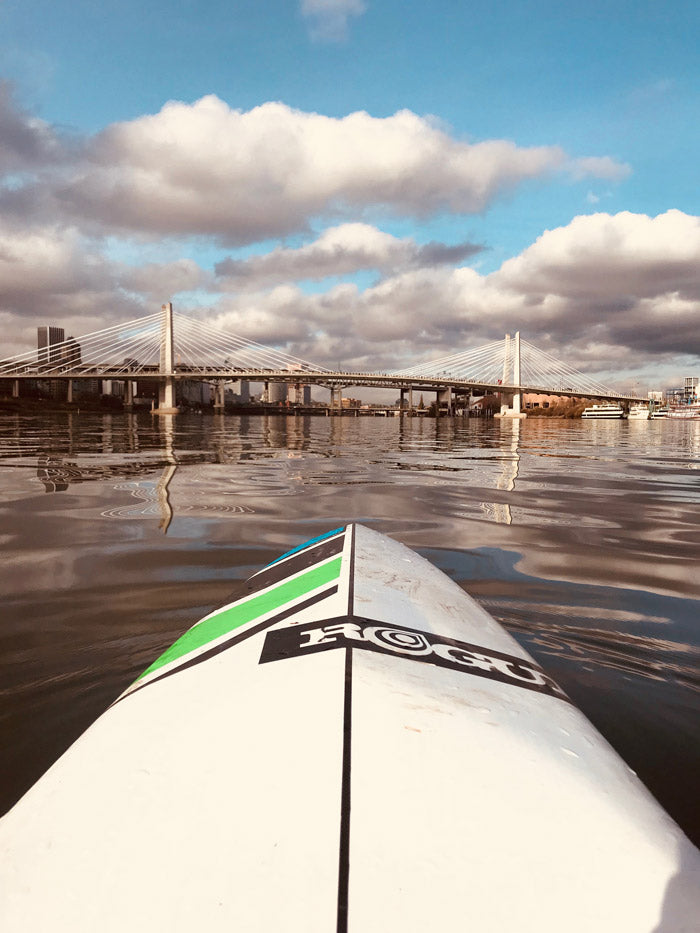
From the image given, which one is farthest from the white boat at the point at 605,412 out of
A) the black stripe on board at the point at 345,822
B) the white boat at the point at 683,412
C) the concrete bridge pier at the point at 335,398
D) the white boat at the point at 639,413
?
the black stripe on board at the point at 345,822

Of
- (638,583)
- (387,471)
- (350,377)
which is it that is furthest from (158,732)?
(350,377)

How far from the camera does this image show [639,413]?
90375 millimetres

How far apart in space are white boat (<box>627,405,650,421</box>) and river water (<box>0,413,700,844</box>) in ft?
287

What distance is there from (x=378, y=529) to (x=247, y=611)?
10.0 ft

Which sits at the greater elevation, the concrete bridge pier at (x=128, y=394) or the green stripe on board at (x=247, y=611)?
the concrete bridge pier at (x=128, y=394)

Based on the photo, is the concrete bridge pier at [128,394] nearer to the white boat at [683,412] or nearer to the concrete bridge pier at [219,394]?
the concrete bridge pier at [219,394]

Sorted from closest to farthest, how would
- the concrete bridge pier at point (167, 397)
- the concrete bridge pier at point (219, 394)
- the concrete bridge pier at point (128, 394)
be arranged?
the concrete bridge pier at point (167, 397), the concrete bridge pier at point (128, 394), the concrete bridge pier at point (219, 394)

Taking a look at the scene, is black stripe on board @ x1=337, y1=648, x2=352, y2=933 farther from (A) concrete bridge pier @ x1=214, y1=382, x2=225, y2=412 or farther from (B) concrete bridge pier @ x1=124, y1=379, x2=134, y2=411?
(A) concrete bridge pier @ x1=214, y1=382, x2=225, y2=412

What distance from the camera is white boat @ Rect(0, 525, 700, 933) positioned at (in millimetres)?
864

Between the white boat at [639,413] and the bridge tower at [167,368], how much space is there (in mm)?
65861

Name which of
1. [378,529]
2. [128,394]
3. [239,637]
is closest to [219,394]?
[128,394]

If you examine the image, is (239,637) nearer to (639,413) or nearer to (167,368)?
(167,368)

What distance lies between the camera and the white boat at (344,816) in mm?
864

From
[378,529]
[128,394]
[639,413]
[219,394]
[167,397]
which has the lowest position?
[378,529]
